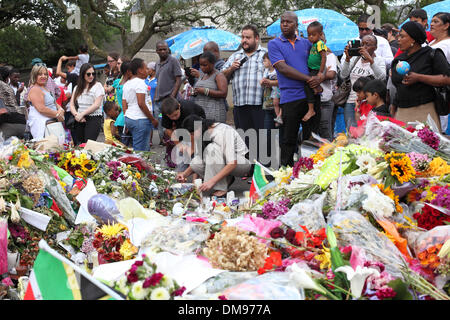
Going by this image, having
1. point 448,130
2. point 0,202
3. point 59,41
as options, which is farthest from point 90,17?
point 0,202

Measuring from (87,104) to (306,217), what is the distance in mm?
5657

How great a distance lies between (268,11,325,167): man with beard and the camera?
6.62 meters

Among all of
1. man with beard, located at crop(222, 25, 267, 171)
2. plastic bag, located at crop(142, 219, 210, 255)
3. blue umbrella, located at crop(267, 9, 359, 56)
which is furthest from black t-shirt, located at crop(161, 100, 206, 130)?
blue umbrella, located at crop(267, 9, 359, 56)

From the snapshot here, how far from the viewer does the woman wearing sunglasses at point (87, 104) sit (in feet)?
26.5

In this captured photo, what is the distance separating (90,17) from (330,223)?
816 inches

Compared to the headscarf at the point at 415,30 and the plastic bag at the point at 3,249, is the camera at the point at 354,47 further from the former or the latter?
the plastic bag at the point at 3,249

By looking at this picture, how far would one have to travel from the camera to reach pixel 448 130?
6.73 meters

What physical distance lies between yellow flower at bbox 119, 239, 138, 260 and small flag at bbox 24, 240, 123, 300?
35.8 inches

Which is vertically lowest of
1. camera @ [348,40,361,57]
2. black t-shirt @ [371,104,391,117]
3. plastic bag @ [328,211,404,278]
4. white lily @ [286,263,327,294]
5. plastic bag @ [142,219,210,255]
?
black t-shirt @ [371,104,391,117]

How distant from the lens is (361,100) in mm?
6703

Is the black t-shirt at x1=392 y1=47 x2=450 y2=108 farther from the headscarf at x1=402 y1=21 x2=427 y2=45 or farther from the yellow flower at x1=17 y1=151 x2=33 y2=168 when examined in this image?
the yellow flower at x1=17 y1=151 x2=33 y2=168

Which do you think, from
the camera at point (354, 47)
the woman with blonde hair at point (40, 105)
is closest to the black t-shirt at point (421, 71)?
the camera at point (354, 47)

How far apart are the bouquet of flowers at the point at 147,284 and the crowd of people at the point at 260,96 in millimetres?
3419

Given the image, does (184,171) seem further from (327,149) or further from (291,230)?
(291,230)
